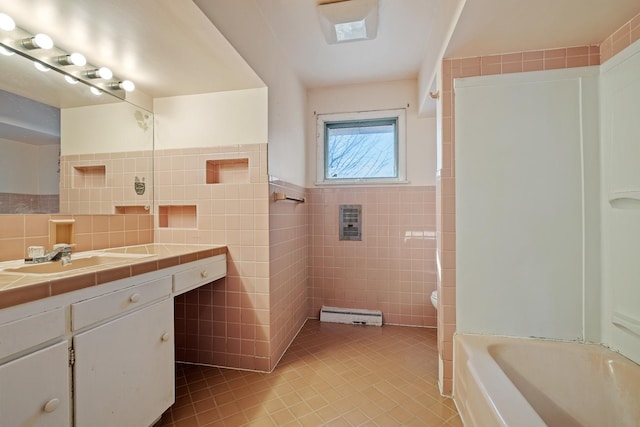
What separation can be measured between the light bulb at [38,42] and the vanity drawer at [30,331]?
1366mm

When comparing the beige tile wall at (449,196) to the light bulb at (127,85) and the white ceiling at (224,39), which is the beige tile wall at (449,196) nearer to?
the white ceiling at (224,39)

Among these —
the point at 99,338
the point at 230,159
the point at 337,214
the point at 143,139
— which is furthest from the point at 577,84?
the point at 143,139

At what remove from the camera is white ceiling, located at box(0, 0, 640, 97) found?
1224 mm

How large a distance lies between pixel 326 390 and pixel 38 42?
2.48m

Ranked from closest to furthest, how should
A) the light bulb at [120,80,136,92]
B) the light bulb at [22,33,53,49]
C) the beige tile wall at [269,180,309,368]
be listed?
the light bulb at [22,33,53,49], the light bulb at [120,80,136,92], the beige tile wall at [269,180,309,368]

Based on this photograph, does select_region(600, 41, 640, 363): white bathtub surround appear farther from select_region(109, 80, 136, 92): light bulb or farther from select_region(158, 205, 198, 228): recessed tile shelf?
select_region(109, 80, 136, 92): light bulb

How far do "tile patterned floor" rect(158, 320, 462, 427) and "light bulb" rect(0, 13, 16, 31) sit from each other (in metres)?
2.07

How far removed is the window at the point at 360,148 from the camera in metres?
2.80

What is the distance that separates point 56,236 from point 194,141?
0.99m

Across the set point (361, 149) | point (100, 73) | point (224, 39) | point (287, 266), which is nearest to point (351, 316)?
point (287, 266)

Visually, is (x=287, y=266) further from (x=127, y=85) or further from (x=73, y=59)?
(x=73, y=59)

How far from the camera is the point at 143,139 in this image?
79.8 inches

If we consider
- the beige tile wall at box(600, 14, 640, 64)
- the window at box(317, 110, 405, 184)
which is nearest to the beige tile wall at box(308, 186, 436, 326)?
the window at box(317, 110, 405, 184)

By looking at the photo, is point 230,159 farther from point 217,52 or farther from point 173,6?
point 173,6
